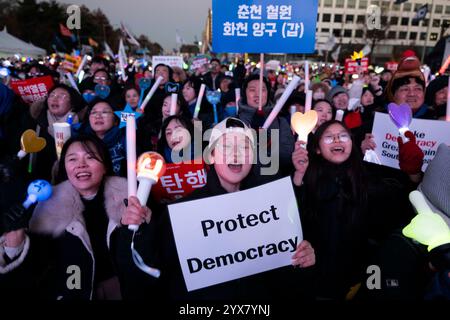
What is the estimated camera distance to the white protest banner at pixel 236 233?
1.47 meters

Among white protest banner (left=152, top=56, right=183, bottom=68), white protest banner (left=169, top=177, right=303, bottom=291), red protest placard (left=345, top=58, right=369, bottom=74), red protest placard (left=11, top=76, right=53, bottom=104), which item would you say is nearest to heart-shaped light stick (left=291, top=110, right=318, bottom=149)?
white protest banner (left=169, top=177, right=303, bottom=291)

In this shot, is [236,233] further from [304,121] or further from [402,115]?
[402,115]

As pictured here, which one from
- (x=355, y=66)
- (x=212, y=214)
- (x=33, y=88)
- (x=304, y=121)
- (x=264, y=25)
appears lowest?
(x=212, y=214)

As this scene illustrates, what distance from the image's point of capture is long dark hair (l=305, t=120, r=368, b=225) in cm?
203

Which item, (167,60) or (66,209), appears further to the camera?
(167,60)

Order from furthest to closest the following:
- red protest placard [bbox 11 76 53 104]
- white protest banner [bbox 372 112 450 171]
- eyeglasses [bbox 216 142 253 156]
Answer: red protest placard [bbox 11 76 53 104], white protest banner [bbox 372 112 450 171], eyeglasses [bbox 216 142 253 156]

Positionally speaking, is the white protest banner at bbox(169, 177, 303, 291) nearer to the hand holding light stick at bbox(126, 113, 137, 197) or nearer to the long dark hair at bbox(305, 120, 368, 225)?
the hand holding light stick at bbox(126, 113, 137, 197)

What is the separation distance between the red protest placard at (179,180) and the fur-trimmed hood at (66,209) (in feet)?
2.00

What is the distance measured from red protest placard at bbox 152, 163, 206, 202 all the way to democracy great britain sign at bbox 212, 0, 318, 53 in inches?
54.4

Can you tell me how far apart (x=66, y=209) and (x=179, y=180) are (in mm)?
933

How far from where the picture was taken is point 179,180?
2584 mm

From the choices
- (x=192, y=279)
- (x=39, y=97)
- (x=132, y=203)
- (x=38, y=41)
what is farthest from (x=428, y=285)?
(x=38, y=41)

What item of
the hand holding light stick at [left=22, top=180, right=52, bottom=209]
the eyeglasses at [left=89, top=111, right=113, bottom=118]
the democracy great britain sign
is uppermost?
the democracy great britain sign

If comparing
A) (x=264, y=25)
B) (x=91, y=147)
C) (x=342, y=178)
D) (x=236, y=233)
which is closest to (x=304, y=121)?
(x=342, y=178)
